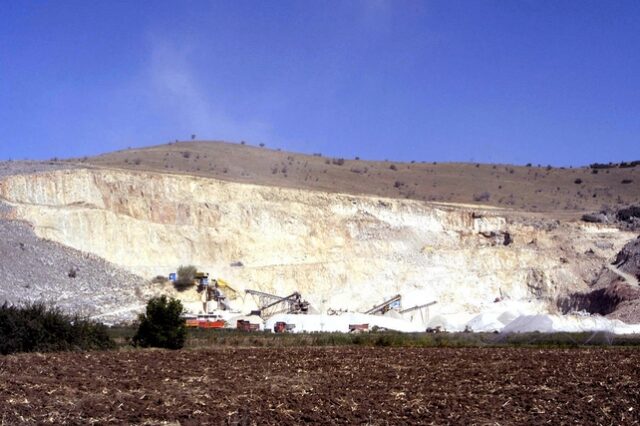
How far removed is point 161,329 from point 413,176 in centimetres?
8077

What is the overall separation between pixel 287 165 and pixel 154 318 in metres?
76.7

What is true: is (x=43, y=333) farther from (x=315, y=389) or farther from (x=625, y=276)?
(x=625, y=276)

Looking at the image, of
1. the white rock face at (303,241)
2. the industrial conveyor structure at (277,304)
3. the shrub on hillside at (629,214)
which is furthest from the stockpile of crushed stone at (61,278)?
the shrub on hillside at (629,214)

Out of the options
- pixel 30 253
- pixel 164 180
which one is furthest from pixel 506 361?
pixel 164 180

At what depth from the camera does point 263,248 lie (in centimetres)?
5938

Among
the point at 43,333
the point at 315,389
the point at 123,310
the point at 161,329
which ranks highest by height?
the point at 123,310

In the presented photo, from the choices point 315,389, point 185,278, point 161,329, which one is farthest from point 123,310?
point 315,389

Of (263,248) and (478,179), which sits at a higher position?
(478,179)

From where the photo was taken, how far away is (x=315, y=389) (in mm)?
17281

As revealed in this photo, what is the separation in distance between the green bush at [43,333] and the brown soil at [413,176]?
5883 cm

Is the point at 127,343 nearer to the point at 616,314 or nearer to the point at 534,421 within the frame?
the point at 534,421

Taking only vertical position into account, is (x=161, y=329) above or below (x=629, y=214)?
below

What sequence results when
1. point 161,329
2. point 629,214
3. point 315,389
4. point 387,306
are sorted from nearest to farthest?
1. point 315,389
2. point 161,329
3. point 387,306
4. point 629,214

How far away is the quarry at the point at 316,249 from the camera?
50.8 metres
